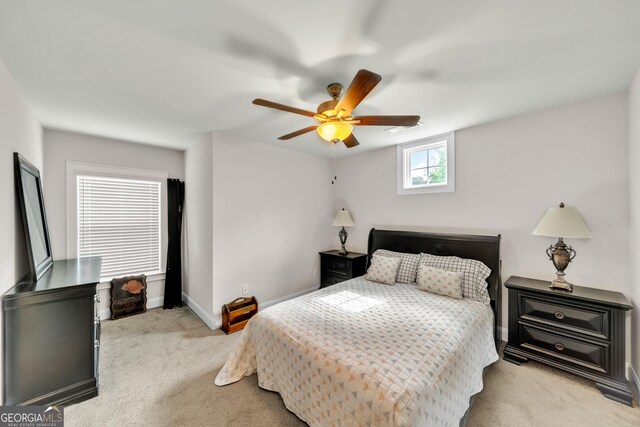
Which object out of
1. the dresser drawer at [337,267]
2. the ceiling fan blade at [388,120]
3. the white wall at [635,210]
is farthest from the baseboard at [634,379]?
the dresser drawer at [337,267]

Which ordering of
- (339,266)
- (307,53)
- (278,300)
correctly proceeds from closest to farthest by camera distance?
(307,53), (278,300), (339,266)

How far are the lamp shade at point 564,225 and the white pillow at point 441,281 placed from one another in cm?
84

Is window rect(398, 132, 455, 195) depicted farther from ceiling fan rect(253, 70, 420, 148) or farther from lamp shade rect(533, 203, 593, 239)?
ceiling fan rect(253, 70, 420, 148)

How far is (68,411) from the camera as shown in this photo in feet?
6.14

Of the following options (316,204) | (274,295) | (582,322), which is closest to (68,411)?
(274,295)

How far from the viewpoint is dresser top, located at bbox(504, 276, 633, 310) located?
2.02 m

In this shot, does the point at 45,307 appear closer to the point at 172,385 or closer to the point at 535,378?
the point at 172,385

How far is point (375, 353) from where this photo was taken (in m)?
1.58

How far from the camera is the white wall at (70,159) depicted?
309cm

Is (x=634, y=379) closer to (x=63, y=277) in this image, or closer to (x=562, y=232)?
(x=562, y=232)

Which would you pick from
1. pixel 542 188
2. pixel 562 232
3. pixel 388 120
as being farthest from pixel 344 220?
pixel 562 232

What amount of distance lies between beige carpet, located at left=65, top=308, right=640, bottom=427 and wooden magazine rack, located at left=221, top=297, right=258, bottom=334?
0.37 m

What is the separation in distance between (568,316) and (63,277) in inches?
174

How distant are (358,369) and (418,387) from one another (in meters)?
0.32
